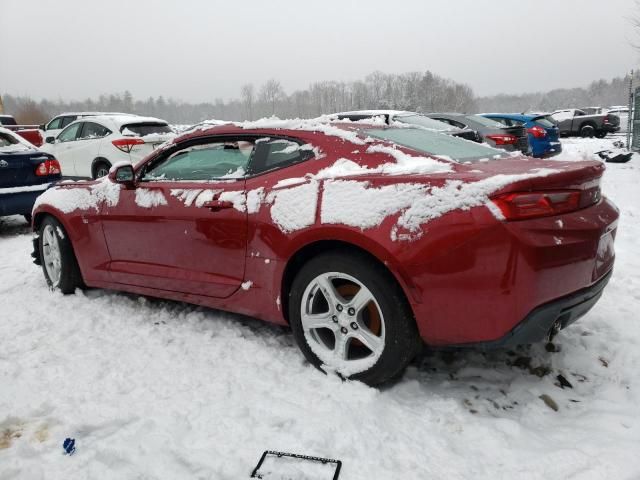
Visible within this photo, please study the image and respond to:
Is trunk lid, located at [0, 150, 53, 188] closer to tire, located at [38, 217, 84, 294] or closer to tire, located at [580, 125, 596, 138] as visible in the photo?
tire, located at [38, 217, 84, 294]

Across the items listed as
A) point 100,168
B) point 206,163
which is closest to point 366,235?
point 206,163

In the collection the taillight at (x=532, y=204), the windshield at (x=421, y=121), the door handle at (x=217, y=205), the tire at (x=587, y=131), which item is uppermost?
the windshield at (x=421, y=121)

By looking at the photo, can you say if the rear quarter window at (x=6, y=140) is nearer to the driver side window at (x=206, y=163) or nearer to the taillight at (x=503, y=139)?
the driver side window at (x=206, y=163)

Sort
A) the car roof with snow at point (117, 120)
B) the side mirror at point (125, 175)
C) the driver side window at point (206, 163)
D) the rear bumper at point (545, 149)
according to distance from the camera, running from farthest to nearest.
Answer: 1. the rear bumper at point (545, 149)
2. the car roof with snow at point (117, 120)
3. the side mirror at point (125, 175)
4. the driver side window at point (206, 163)

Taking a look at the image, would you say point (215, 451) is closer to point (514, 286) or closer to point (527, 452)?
point (527, 452)

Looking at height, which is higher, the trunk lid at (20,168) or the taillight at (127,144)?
the taillight at (127,144)

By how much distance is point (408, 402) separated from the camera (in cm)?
239

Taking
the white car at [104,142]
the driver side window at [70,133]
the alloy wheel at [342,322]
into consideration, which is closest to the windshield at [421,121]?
the white car at [104,142]

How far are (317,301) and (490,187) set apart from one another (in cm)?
110

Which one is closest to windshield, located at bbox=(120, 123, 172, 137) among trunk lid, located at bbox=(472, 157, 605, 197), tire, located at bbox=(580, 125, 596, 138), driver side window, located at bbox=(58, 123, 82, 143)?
driver side window, located at bbox=(58, 123, 82, 143)

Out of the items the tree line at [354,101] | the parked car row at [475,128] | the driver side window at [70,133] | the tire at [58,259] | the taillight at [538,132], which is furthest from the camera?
the tree line at [354,101]

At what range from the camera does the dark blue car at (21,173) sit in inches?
247

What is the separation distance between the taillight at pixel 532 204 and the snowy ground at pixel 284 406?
90 cm

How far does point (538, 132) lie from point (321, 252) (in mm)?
9796
